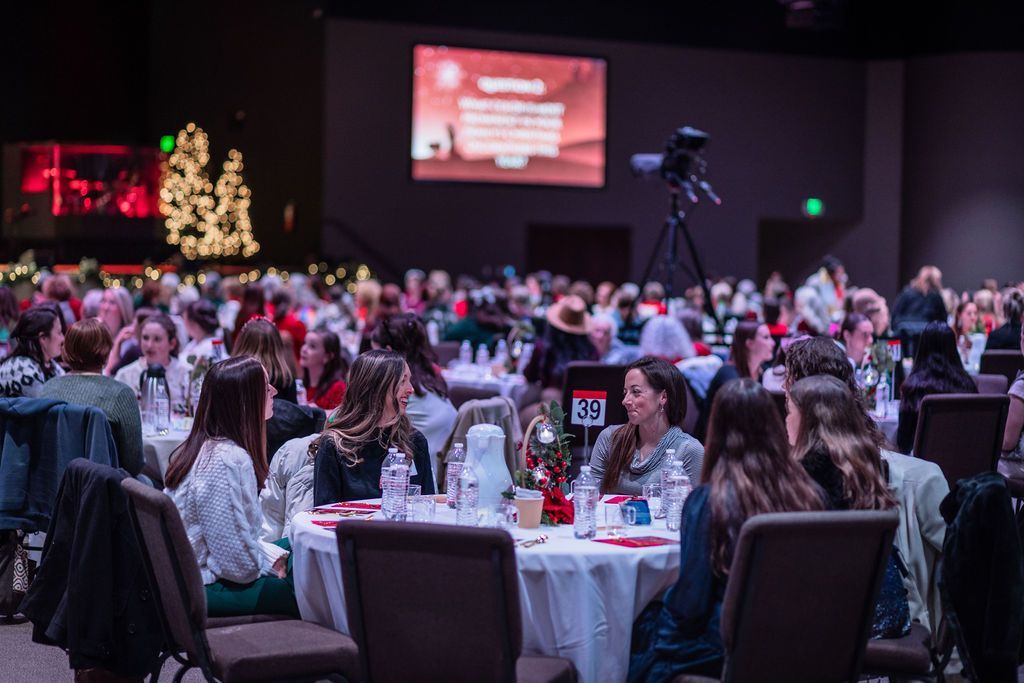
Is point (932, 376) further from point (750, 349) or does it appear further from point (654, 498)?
point (654, 498)

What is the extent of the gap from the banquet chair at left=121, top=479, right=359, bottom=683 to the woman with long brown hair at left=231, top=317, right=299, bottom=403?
8.69 feet

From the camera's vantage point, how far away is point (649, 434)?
4605 millimetres

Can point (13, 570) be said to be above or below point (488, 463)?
below

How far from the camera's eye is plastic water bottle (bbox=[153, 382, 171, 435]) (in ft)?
20.9

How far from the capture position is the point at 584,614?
3512 millimetres

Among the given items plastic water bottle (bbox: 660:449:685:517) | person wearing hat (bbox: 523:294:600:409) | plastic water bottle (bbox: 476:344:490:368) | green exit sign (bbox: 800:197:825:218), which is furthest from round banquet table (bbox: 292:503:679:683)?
green exit sign (bbox: 800:197:825:218)

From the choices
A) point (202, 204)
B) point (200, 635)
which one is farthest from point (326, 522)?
A: point (202, 204)

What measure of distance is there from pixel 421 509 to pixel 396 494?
3.9 inches

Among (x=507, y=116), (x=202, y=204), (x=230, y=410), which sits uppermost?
(x=507, y=116)

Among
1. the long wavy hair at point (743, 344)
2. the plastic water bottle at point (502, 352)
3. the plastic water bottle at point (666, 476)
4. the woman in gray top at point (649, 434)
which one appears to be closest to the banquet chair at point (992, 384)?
the long wavy hair at point (743, 344)

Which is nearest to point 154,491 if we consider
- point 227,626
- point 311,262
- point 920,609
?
point 227,626

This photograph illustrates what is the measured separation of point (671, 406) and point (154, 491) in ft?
6.34

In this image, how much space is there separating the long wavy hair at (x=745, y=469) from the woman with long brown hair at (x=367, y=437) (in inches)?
53.9

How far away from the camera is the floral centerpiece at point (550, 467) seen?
3.93m
